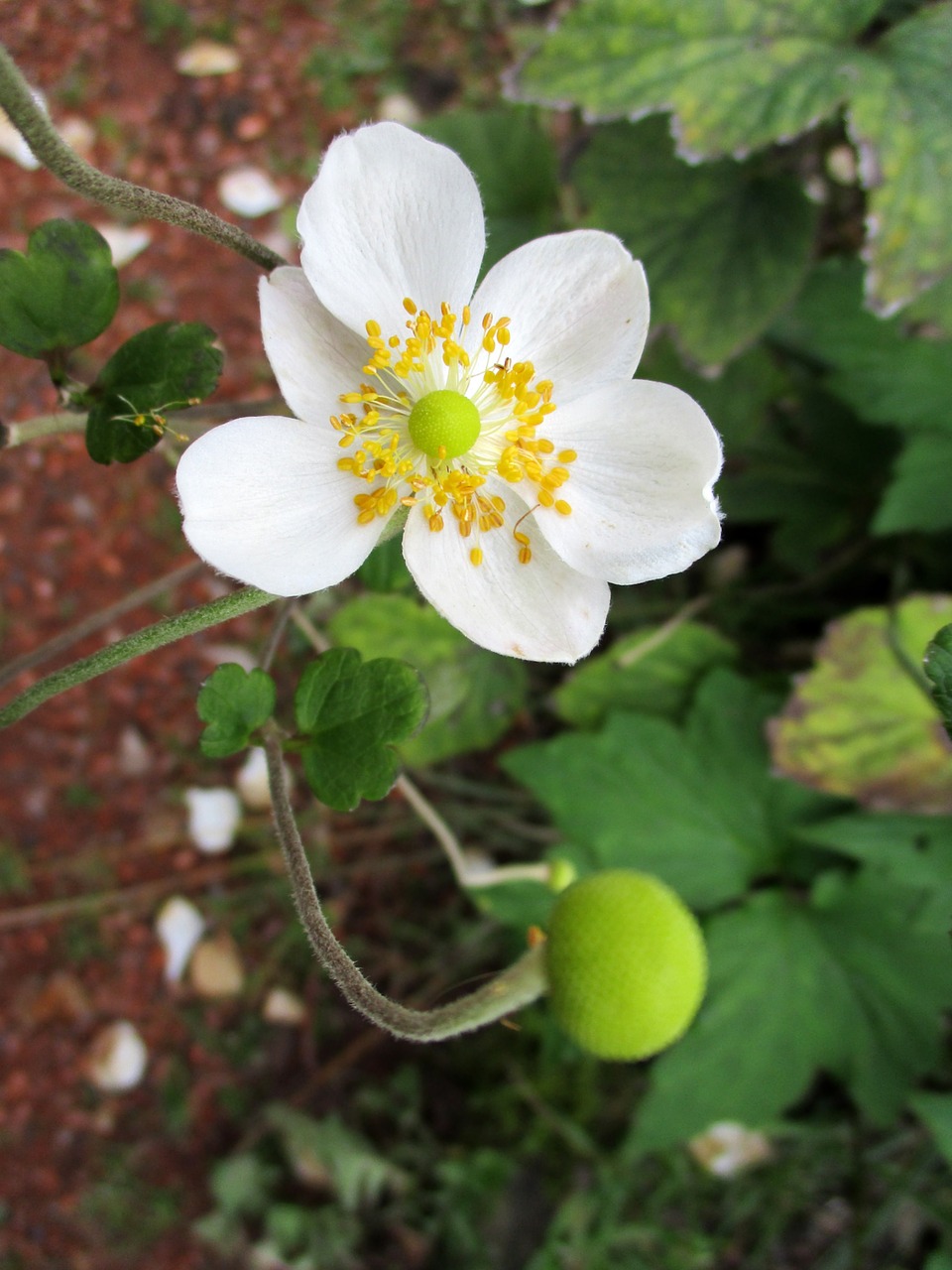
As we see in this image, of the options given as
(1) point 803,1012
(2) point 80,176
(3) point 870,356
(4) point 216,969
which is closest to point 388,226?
(2) point 80,176

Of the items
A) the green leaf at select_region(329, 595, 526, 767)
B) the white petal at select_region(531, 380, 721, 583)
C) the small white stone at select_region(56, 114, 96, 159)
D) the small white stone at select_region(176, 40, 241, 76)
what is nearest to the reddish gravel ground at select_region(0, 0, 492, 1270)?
the small white stone at select_region(56, 114, 96, 159)

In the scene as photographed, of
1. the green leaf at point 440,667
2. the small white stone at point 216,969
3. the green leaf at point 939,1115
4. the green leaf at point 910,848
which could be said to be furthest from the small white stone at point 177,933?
the green leaf at point 939,1115

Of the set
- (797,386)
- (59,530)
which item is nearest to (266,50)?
(59,530)

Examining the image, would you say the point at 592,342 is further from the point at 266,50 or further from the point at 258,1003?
the point at 266,50

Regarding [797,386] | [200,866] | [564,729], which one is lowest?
[200,866]

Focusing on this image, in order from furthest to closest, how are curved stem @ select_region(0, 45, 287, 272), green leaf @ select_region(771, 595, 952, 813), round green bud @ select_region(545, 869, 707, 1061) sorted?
1. green leaf @ select_region(771, 595, 952, 813)
2. round green bud @ select_region(545, 869, 707, 1061)
3. curved stem @ select_region(0, 45, 287, 272)

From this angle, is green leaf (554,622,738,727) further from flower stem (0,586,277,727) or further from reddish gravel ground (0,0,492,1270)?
flower stem (0,586,277,727)

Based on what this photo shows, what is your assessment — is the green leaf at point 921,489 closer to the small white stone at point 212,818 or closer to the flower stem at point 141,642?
the flower stem at point 141,642
